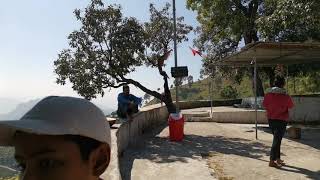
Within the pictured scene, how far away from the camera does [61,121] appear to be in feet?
4.78

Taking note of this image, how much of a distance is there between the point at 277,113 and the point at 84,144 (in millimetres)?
8532

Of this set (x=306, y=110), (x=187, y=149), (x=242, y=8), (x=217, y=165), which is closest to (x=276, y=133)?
(x=217, y=165)

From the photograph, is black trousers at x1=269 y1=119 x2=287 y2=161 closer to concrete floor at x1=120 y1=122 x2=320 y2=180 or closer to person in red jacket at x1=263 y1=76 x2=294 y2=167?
person in red jacket at x1=263 y1=76 x2=294 y2=167

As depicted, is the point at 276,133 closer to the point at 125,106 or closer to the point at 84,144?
the point at 125,106

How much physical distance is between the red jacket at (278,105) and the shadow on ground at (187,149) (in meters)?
1.78

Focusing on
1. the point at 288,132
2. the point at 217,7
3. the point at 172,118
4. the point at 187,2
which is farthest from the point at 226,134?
the point at 187,2

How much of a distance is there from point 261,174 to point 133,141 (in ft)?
16.9

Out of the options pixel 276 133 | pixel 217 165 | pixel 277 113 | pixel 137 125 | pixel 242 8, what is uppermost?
pixel 242 8

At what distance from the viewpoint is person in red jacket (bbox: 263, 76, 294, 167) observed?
9625mm

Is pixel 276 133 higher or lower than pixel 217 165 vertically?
higher

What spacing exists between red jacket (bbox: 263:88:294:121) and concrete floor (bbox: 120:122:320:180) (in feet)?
3.60

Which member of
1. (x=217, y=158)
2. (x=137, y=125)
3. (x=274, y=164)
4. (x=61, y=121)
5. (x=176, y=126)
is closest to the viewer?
(x=61, y=121)

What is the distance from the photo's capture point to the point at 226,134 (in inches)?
645

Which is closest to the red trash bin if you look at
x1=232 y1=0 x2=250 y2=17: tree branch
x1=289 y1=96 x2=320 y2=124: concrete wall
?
x1=289 y1=96 x2=320 y2=124: concrete wall
